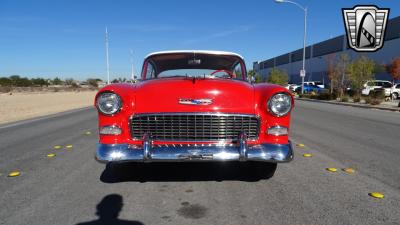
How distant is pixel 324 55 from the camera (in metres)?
56.7

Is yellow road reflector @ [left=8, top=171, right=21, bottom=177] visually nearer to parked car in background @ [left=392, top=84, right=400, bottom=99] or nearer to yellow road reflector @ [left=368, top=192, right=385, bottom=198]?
yellow road reflector @ [left=368, top=192, right=385, bottom=198]

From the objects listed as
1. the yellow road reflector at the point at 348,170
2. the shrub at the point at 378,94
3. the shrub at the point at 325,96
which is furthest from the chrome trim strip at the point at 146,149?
the shrub at the point at 325,96

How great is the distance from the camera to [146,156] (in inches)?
137

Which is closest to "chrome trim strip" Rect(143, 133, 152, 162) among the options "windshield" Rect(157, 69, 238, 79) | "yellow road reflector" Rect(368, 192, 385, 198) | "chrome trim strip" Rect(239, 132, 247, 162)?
"chrome trim strip" Rect(239, 132, 247, 162)

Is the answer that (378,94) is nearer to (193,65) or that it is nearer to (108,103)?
(193,65)

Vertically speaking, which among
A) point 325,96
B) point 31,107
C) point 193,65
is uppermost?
point 193,65

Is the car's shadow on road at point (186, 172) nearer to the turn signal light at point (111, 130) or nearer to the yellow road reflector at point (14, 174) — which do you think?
the turn signal light at point (111, 130)

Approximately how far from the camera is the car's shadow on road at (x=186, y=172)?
13.8 feet

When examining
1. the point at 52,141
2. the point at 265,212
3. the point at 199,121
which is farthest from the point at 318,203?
the point at 52,141

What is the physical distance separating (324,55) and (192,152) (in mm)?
57521

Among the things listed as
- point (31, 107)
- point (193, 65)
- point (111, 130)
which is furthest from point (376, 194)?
point (31, 107)

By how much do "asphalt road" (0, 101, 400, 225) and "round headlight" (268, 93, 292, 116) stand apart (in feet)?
2.71

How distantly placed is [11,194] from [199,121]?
2.10m

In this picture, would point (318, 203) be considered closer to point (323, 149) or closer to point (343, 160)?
point (343, 160)
